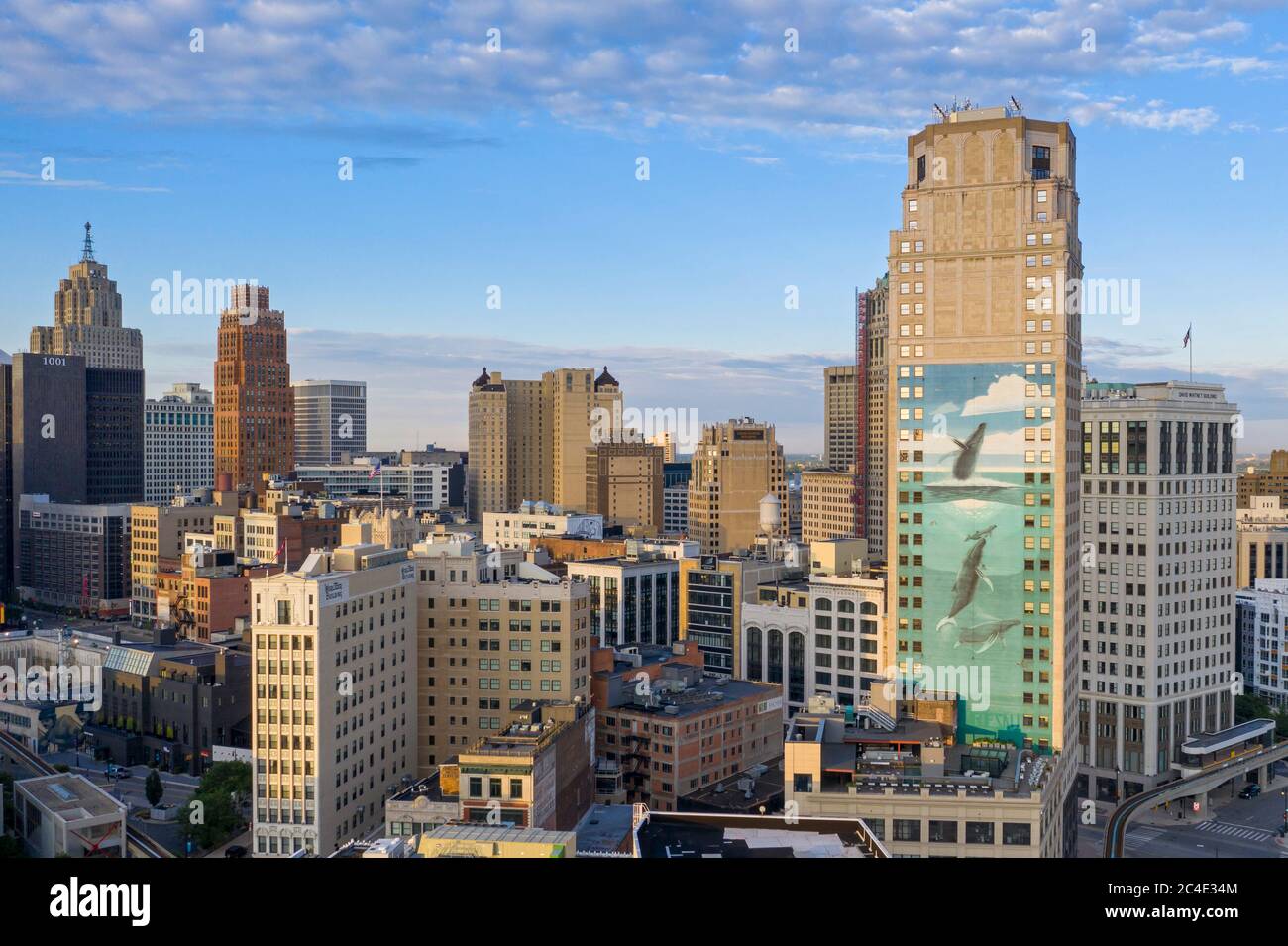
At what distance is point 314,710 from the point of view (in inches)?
1619

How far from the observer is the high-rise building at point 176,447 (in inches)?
6358

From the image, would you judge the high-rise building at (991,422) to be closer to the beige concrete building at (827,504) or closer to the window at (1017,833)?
the window at (1017,833)

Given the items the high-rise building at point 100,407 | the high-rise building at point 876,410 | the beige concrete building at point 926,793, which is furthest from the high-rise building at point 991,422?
the high-rise building at point 100,407

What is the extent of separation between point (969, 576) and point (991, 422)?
6.89m

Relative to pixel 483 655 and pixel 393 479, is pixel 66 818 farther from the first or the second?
pixel 393 479

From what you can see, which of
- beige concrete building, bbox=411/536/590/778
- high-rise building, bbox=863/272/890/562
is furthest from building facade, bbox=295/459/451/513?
beige concrete building, bbox=411/536/590/778

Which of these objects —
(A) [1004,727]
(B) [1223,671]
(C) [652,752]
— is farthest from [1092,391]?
(C) [652,752]

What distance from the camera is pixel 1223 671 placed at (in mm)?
69812

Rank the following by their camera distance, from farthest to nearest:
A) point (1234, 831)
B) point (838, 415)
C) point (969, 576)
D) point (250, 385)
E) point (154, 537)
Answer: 1. point (838, 415)
2. point (250, 385)
3. point (154, 537)
4. point (1234, 831)
5. point (969, 576)

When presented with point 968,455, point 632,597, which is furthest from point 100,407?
point 968,455

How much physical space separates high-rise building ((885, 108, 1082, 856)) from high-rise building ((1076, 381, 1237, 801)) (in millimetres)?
11559

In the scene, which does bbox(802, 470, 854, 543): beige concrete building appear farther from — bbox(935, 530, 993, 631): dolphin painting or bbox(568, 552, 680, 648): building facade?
bbox(935, 530, 993, 631): dolphin painting
